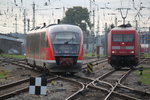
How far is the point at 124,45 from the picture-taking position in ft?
91.7

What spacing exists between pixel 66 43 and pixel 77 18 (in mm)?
72446

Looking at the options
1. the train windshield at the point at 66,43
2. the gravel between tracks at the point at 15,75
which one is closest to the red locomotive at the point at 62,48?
the train windshield at the point at 66,43

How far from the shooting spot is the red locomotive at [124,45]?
91.2 feet

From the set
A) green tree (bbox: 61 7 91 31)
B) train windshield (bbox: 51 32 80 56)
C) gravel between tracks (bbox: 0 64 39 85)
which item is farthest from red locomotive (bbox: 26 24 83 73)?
green tree (bbox: 61 7 91 31)

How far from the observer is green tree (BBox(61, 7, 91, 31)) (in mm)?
91469

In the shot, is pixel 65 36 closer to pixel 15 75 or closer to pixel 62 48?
pixel 62 48

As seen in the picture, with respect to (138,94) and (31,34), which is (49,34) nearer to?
(31,34)

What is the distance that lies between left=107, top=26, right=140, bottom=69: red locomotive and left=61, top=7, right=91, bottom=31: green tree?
206ft

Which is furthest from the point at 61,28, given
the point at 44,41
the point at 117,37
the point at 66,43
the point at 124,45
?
the point at 124,45

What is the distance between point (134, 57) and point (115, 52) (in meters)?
1.51

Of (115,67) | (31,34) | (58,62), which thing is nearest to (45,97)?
(58,62)

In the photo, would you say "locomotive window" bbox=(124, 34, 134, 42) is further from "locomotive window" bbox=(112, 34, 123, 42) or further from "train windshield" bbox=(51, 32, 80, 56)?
"train windshield" bbox=(51, 32, 80, 56)

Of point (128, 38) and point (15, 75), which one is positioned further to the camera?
point (128, 38)

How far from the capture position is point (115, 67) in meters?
30.5
